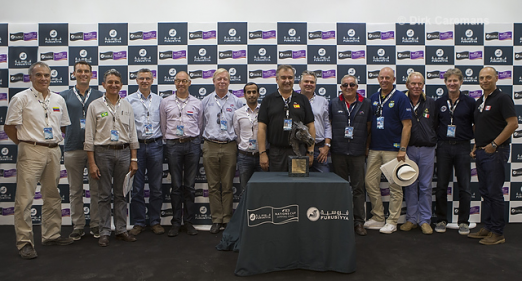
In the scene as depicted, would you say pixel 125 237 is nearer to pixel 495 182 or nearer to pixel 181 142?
pixel 181 142

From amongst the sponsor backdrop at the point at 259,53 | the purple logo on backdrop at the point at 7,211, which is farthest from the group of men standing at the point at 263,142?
the purple logo on backdrop at the point at 7,211

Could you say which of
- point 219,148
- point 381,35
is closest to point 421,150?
point 381,35

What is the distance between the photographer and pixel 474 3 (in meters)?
4.09

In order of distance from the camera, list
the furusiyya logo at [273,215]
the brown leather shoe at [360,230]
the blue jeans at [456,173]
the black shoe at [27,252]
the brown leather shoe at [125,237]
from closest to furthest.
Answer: the furusiyya logo at [273,215], the black shoe at [27,252], the brown leather shoe at [125,237], the brown leather shoe at [360,230], the blue jeans at [456,173]

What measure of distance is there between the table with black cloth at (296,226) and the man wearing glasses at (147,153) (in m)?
1.62

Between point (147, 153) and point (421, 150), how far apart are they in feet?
10.2

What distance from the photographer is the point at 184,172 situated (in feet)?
11.8

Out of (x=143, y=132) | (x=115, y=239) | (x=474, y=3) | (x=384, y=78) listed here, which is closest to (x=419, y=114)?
(x=384, y=78)

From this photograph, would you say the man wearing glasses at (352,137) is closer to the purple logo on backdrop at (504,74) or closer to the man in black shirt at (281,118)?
the man in black shirt at (281,118)

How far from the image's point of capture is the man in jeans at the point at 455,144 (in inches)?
136

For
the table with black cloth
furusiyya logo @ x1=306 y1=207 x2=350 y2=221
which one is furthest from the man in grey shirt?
furusiyya logo @ x1=306 y1=207 x2=350 y2=221

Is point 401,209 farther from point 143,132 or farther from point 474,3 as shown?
point 143,132

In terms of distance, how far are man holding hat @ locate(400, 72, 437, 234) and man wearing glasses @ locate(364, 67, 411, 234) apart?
18cm

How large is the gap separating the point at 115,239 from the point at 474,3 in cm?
523
